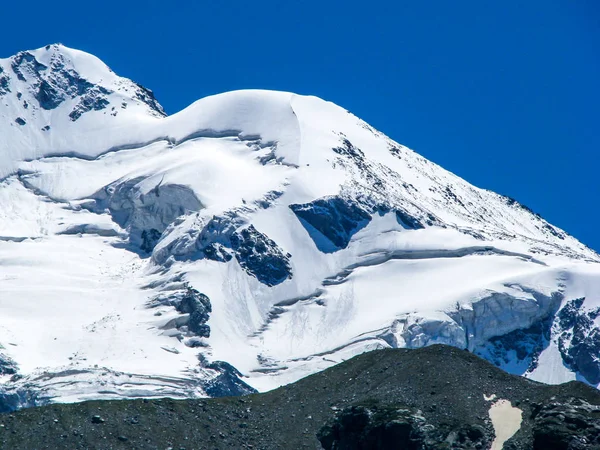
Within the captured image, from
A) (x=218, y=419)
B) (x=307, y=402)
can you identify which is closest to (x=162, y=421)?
(x=218, y=419)

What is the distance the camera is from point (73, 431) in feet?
481

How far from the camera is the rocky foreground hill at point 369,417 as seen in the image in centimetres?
14412

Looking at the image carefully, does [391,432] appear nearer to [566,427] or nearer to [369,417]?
[369,417]

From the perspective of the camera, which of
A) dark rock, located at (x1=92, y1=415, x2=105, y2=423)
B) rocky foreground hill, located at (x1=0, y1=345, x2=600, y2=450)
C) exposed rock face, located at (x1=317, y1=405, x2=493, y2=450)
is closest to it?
rocky foreground hill, located at (x1=0, y1=345, x2=600, y2=450)

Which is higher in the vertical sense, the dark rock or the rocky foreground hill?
the rocky foreground hill

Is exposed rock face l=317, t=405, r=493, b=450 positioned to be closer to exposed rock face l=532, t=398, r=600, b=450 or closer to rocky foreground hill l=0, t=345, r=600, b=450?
rocky foreground hill l=0, t=345, r=600, b=450

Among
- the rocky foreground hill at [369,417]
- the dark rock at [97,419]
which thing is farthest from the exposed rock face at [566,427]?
the dark rock at [97,419]

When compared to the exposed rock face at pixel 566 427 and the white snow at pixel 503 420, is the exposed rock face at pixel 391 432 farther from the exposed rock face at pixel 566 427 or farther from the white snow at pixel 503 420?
the exposed rock face at pixel 566 427

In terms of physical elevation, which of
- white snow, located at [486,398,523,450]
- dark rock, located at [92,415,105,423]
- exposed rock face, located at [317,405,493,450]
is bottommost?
dark rock, located at [92,415,105,423]

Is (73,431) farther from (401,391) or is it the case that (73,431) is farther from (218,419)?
(401,391)

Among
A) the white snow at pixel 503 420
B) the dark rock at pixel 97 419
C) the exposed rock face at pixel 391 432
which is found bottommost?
the dark rock at pixel 97 419

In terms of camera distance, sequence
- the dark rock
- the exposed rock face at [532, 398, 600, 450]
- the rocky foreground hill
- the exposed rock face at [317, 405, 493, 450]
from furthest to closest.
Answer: the dark rock
the exposed rock face at [317, 405, 493, 450]
the rocky foreground hill
the exposed rock face at [532, 398, 600, 450]

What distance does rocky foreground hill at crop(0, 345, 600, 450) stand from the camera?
144 metres

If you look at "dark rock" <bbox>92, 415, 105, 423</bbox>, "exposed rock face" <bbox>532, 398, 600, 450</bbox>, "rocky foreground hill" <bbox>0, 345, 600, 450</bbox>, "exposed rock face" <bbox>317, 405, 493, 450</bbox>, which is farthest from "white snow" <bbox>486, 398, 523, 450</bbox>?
"dark rock" <bbox>92, 415, 105, 423</bbox>
